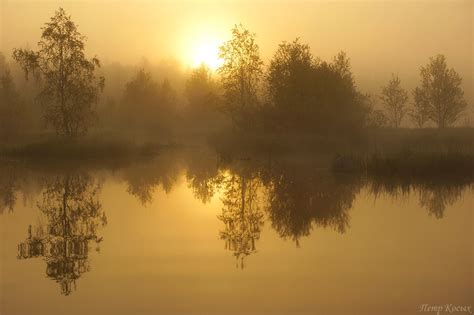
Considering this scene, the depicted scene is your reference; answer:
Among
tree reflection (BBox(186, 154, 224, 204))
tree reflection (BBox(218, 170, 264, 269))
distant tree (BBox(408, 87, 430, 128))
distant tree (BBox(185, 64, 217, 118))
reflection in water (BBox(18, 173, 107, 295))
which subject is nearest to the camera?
reflection in water (BBox(18, 173, 107, 295))

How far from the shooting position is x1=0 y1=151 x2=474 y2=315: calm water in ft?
33.4

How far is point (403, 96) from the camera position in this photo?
284ft

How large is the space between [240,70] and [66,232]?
4426 cm

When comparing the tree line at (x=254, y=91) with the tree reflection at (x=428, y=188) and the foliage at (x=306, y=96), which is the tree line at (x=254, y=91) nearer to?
the foliage at (x=306, y=96)

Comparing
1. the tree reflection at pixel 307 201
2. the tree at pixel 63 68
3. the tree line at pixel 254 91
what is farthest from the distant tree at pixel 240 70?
the tree reflection at pixel 307 201

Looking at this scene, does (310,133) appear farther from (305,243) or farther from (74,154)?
(305,243)

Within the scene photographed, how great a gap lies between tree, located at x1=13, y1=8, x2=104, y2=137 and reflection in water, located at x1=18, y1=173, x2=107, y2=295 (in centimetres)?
2226

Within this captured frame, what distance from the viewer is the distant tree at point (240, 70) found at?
2288 inches

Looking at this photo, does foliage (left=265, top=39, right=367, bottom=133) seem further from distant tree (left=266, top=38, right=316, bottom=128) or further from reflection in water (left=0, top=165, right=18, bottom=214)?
reflection in water (left=0, top=165, right=18, bottom=214)

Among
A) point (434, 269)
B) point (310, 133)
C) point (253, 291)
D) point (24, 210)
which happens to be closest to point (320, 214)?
point (434, 269)

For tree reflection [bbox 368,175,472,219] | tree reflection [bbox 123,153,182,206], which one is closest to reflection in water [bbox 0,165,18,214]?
tree reflection [bbox 123,153,182,206]

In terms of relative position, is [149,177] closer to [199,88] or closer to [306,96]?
[306,96]

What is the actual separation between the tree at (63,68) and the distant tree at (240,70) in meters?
15.1

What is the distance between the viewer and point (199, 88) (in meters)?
96.4
